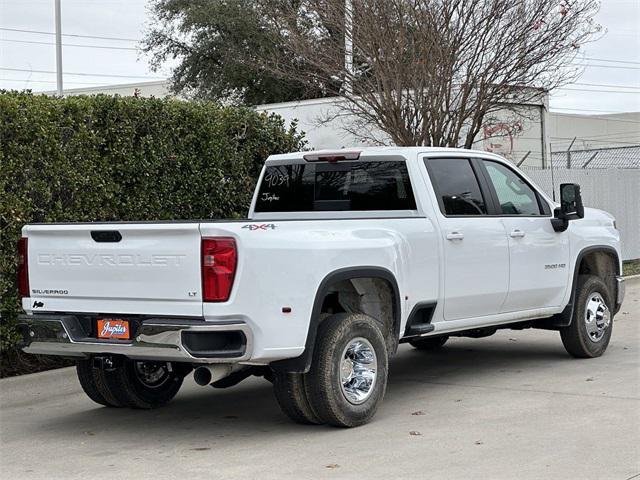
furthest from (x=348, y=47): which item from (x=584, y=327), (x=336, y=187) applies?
(x=336, y=187)

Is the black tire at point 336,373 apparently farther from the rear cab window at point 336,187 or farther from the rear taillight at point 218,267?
the rear cab window at point 336,187

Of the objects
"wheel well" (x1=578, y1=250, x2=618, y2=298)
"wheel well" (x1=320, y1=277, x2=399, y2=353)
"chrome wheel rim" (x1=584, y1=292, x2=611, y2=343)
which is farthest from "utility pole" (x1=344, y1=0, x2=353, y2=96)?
"wheel well" (x1=320, y1=277, x2=399, y2=353)

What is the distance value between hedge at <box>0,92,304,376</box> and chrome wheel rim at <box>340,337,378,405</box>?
3.77 meters

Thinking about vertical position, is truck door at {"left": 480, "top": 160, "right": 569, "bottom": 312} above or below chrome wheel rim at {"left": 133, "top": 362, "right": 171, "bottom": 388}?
above

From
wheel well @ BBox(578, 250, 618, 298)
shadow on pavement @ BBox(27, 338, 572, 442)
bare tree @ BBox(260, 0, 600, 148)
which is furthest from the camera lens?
bare tree @ BBox(260, 0, 600, 148)

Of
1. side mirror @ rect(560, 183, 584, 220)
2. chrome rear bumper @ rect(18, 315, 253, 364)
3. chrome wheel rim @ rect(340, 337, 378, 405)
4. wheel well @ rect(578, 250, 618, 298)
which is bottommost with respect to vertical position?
chrome wheel rim @ rect(340, 337, 378, 405)

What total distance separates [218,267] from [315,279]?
75cm

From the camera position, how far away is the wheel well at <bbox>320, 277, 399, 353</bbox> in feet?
26.6

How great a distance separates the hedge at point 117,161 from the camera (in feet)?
33.0

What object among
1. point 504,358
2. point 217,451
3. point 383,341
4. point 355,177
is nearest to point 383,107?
point 504,358

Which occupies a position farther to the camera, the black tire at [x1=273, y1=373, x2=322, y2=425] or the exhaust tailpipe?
the black tire at [x1=273, y1=373, x2=322, y2=425]

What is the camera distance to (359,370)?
25.8 ft

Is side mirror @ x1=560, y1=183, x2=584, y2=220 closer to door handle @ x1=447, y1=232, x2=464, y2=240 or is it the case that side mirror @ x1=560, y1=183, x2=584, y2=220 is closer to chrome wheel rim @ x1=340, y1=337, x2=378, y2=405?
door handle @ x1=447, y1=232, x2=464, y2=240

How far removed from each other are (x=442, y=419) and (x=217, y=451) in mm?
1743
